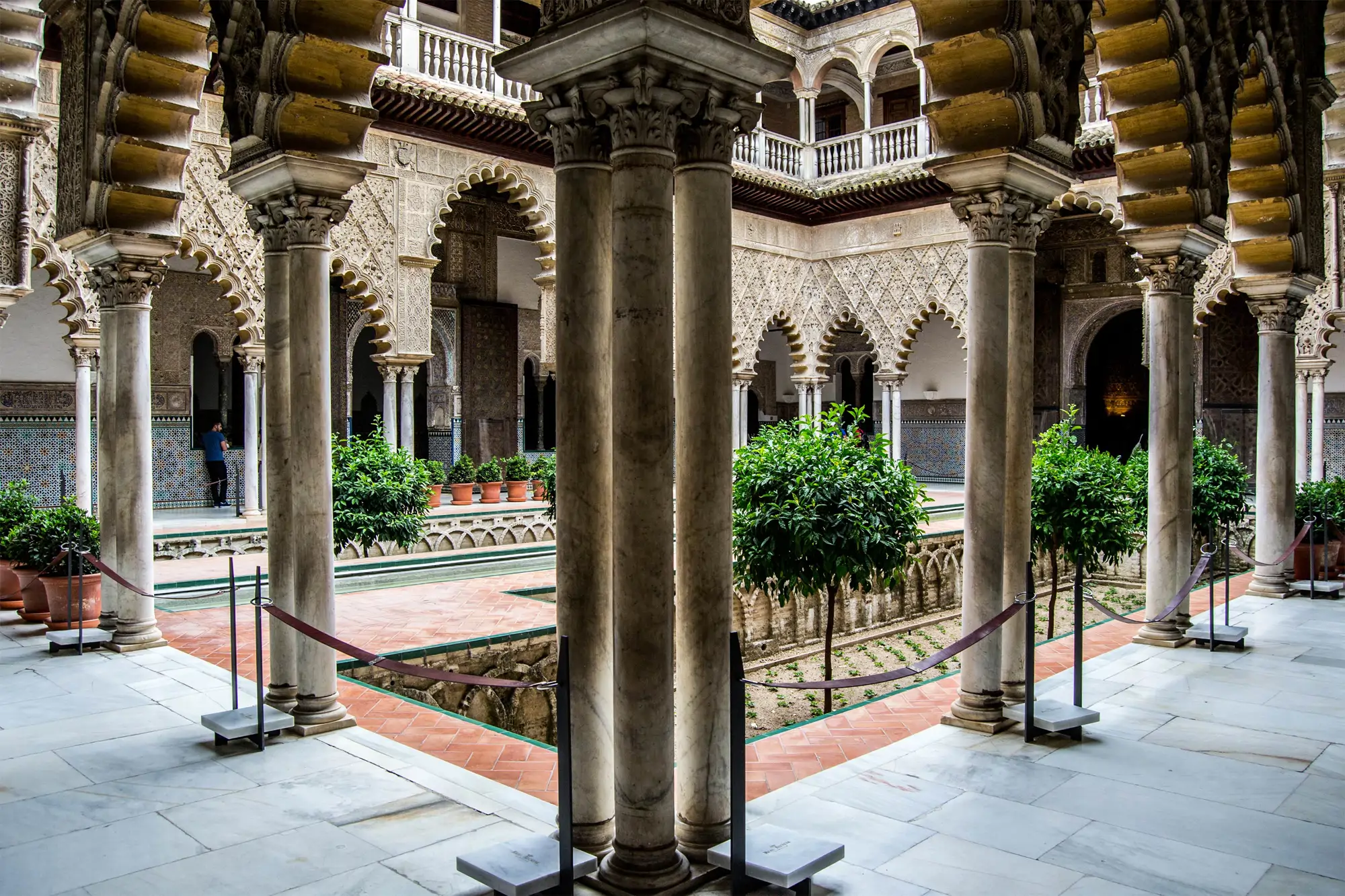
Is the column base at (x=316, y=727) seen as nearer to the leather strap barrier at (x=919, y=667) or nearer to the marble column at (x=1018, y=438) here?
the leather strap barrier at (x=919, y=667)

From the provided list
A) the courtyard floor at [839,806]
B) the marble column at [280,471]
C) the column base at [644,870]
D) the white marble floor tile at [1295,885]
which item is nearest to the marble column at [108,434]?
the courtyard floor at [839,806]

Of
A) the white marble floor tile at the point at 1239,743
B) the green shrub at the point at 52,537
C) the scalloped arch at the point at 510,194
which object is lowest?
the white marble floor tile at the point at 1239,743

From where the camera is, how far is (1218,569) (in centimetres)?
1159

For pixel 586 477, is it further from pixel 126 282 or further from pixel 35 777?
pixel 126 282

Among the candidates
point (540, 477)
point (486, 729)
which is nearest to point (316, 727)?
point (486, 729)

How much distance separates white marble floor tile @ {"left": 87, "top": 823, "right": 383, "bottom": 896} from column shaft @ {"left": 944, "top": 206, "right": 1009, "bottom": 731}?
9.56 feet

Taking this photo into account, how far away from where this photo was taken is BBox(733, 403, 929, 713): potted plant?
6.79m

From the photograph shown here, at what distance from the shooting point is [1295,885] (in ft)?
10.6

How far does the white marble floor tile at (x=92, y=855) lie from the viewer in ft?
10.7

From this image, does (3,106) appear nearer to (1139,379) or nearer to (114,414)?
(114,414)

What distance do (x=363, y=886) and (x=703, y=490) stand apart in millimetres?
1679

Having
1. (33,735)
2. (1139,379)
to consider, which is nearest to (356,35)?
(33,735)

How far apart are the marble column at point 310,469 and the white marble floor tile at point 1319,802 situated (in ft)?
13.9

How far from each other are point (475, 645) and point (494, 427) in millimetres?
12546
